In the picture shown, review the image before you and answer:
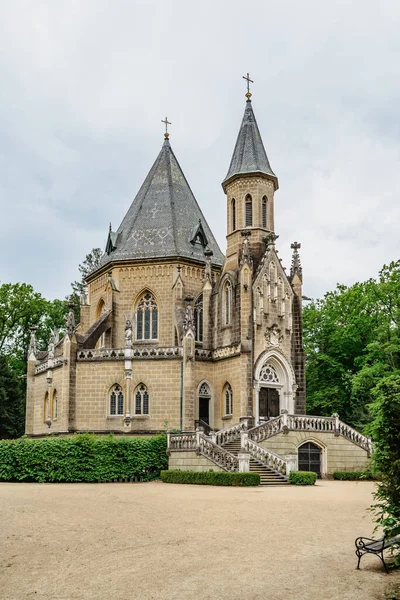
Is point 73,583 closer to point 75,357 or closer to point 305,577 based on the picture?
point 305,577

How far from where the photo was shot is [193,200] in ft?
166

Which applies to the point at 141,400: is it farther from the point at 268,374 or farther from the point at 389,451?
the point at 389,451

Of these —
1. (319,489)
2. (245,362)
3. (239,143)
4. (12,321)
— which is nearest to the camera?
(319,489)

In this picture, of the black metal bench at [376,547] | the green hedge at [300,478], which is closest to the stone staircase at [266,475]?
the green hedge at [300,478]

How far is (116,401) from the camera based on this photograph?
4138cm

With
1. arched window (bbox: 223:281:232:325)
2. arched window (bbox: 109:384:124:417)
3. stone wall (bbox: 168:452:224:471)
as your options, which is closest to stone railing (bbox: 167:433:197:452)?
stone wall (bbox: 168:452:224:471)

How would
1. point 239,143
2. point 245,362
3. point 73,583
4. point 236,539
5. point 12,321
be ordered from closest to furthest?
1. point 73,583
2. point 236,539
3. point 245,362
4. point 239,143
5. point 12,321

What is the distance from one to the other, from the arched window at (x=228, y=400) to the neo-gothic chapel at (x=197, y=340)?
0.12 metres

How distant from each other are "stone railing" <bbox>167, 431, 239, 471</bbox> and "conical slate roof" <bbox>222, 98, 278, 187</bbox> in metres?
18.8

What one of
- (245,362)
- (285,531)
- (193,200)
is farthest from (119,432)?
(285,531)

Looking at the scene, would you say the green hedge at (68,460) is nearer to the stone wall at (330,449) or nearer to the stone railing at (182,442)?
the stone railing at (182,442)

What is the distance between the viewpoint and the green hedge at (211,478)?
92.9 feet

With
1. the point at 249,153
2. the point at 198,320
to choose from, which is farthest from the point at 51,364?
the point at 249,153

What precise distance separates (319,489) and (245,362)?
40.5 feet
